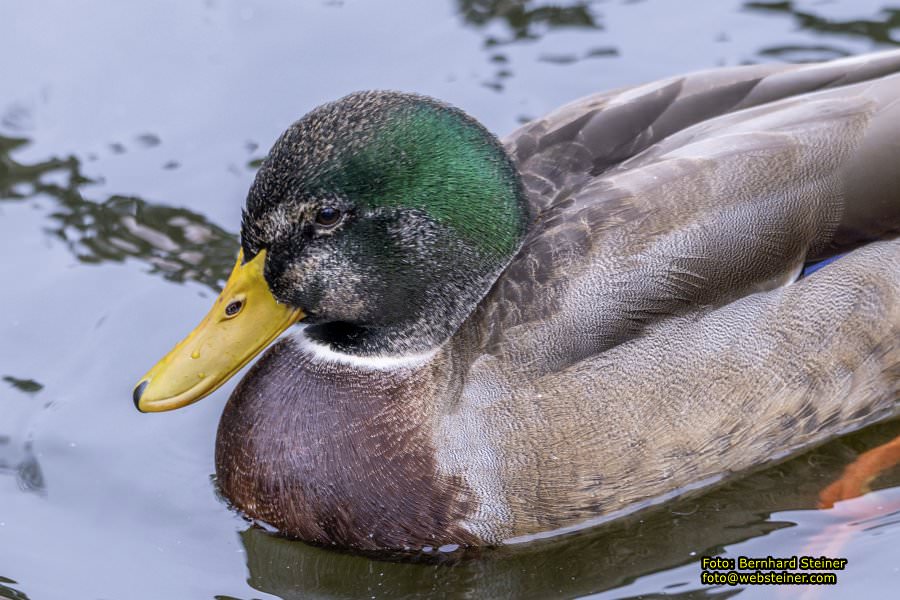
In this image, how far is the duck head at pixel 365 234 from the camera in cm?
541

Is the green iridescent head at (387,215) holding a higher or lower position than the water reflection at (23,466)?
higher

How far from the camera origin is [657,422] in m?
5.77

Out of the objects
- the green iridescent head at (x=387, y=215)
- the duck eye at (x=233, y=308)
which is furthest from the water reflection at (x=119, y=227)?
the green iridescent head at (x=387, y=215)

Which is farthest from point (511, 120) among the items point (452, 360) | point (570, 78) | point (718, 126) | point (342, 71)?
point (452, 360)

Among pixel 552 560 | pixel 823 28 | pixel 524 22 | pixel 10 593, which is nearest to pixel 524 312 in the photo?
pixel 552 560

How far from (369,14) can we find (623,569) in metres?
4.24

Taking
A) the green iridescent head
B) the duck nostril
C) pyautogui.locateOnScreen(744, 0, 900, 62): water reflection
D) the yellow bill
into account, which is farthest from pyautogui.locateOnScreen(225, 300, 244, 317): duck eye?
pyautogui.locateOnScreen(744, 0, 900, 62): water reflection

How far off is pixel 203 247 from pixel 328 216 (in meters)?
2.25

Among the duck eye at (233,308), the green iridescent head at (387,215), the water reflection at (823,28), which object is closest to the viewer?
the green iridescent head at (387,215)

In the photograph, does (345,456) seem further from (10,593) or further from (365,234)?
(10,593)

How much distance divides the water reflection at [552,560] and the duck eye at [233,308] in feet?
3.31

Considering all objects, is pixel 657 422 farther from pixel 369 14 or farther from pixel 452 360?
pixel 369 14

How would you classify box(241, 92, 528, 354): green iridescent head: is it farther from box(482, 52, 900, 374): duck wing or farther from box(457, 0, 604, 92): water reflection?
box(457, 0, 604, 92): water reflection

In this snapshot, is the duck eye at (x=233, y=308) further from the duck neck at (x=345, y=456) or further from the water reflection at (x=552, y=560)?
the water reflection at (x=552, y=560)
